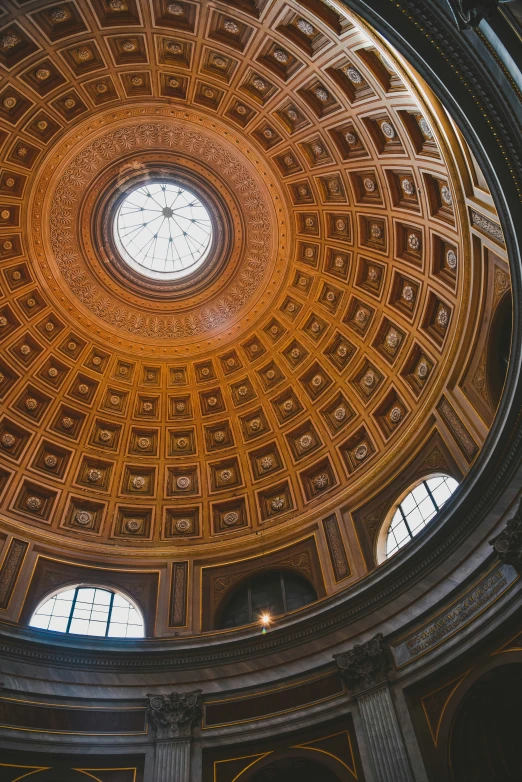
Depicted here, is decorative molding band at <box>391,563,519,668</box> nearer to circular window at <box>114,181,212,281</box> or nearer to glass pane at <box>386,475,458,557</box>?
glass pane at <box>386,475,458,557</box>

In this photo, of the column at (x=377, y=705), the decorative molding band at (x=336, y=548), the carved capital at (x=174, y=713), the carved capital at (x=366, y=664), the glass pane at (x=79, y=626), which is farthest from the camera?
the decorative molding band at (x=336, y=548)

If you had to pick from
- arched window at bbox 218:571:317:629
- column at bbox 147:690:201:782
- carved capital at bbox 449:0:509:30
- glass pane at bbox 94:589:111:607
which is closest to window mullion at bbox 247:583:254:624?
arched window at bbox 218:571:317:629

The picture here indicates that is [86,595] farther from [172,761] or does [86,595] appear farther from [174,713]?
[172,761]

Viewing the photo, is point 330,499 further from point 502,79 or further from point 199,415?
point 502,79

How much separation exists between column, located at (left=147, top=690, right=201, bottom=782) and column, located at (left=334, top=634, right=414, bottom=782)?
13.2 ft

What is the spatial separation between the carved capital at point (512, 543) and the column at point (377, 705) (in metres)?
4.02

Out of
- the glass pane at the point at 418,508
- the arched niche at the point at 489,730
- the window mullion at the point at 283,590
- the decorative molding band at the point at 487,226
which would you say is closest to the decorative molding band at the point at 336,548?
the glass pane at the point at 418,508

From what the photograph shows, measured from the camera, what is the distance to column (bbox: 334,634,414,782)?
1250 centimetres

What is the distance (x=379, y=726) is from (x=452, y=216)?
12600mm

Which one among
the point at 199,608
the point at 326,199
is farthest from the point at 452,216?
the point at 199,608

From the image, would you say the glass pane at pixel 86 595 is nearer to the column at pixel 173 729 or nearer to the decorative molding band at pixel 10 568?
the decorative molding band at pixel 10 568

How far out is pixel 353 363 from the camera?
69.5 ft

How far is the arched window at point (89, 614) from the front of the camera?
17641 millimetres

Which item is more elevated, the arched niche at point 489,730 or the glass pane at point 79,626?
the glass pane at point 79,626
